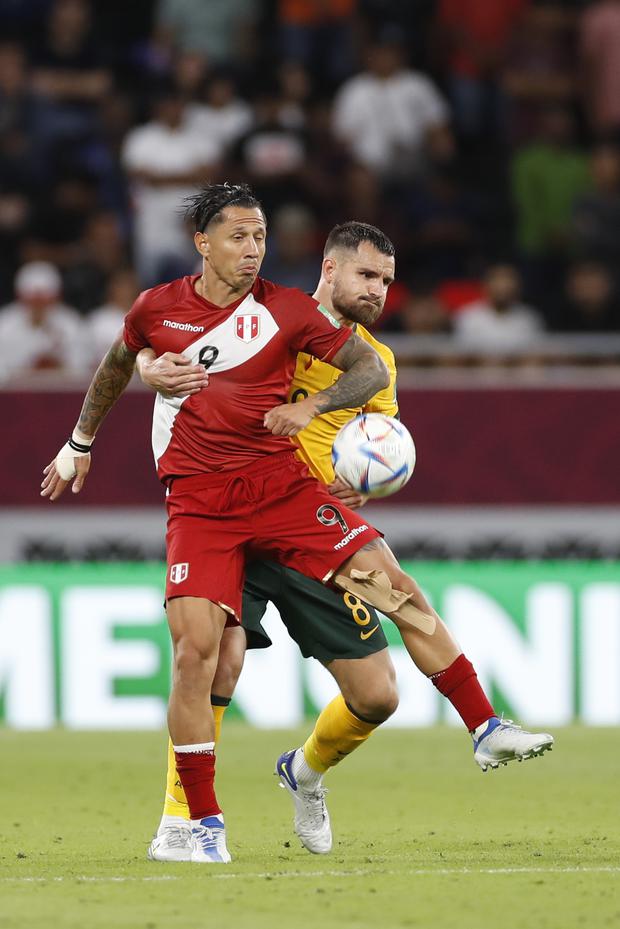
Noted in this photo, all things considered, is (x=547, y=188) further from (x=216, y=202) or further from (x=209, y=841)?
(x=209, y=841)

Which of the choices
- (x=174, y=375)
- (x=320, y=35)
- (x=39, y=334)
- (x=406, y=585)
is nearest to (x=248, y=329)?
(x=174, y=375)

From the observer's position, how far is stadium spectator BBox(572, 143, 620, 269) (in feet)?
42.8

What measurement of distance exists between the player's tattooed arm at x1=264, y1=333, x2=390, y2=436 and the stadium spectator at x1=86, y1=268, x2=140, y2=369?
5.79m

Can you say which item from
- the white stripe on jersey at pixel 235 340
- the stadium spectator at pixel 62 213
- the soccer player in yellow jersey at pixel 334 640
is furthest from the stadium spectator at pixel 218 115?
the white stripe on jersey at pixel 235 340

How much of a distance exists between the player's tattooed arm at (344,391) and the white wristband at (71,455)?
2.68ft

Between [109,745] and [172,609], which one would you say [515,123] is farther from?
[172,609]

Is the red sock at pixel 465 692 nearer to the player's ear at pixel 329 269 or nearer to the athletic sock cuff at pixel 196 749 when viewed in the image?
the athletic sock cuff at pixel 196 749

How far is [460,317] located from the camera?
12.4m

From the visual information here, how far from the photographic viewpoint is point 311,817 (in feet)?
21.7

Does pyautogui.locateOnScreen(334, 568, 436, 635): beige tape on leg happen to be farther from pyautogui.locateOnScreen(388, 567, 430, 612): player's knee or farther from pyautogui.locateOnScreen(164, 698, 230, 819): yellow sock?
pyautogui.locateOnScreen(164, 698, 230, 819): yellow sock

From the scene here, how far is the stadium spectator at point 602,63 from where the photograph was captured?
14117 millimetres

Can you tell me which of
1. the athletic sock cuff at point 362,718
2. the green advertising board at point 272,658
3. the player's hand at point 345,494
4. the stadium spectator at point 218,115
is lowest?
the green advertising board at point 272,658

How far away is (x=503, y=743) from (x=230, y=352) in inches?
63.2

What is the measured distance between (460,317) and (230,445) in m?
6.38
